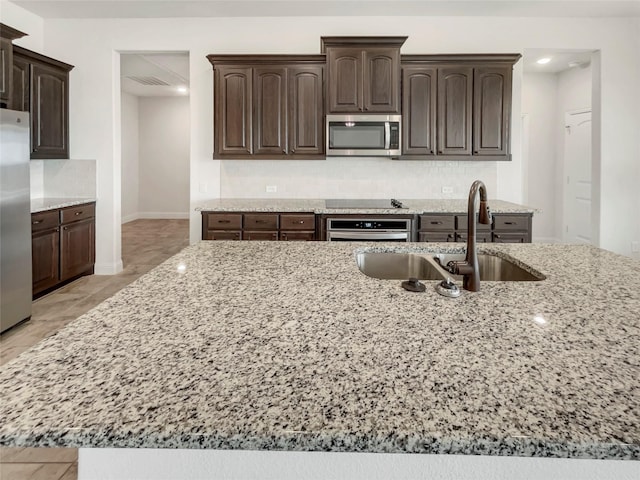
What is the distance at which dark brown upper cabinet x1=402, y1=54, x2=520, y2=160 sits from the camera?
176 inches

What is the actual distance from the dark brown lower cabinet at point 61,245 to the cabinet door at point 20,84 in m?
1.03

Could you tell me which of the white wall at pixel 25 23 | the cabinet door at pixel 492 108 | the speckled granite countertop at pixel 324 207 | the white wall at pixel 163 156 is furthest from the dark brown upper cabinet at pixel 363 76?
the white wall at pixel 163 156

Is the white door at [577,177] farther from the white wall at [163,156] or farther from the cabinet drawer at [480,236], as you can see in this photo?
the white wall at [163,156]

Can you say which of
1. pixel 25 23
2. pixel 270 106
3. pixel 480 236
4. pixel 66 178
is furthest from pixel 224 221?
pixel 25 23

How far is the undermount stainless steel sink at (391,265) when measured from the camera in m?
2.11

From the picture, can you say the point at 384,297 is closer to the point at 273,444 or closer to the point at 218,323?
the point at 218,323

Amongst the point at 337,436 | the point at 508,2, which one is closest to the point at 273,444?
the point at 337,436

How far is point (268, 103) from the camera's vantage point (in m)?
4.51

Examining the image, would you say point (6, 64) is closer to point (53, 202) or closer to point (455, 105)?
point (53, 202)

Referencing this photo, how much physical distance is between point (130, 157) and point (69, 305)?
695 centimetres

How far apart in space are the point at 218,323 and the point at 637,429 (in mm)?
822

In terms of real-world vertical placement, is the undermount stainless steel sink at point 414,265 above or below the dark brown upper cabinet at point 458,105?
below

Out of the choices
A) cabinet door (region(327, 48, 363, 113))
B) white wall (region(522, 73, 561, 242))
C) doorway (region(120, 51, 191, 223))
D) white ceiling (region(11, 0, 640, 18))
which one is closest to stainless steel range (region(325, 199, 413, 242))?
cabinet door (region(327, 48, 363, 113))

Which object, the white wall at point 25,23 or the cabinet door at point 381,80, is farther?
the white wall at point 25,23
